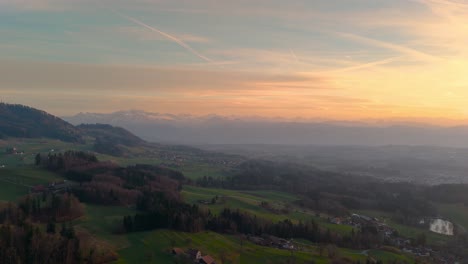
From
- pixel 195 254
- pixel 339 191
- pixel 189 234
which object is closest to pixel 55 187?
pixel 189 234

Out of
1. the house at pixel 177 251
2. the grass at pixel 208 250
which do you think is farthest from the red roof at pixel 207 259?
the house at pixel 177 251

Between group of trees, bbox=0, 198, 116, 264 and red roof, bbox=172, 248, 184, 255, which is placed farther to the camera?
red roof, bbox=172, 248, 184, 255

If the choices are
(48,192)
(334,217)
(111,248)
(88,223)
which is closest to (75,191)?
(48,192)

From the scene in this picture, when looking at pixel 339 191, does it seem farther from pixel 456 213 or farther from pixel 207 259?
pixel 207 259

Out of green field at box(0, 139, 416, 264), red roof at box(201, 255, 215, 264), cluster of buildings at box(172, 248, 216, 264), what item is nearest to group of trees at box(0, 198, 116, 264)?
green field at box(0, 139, 416, 264)

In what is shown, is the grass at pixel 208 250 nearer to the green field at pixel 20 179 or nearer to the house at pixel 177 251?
the house at pixel 177 251

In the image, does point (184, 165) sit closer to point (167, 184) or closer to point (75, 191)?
point (167, 184)

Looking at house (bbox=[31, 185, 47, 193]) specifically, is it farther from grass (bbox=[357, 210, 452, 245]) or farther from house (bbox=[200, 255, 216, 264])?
grass (bbox=[357, 210, 452, 245])

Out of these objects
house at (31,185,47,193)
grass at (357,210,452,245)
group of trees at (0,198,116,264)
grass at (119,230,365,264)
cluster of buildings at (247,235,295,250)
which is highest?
house at (31,185,47,193)
